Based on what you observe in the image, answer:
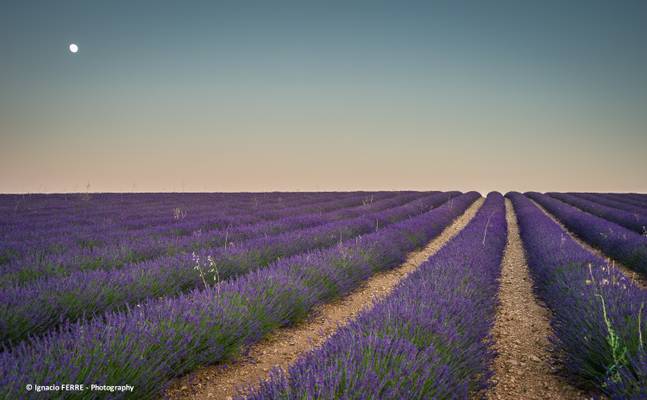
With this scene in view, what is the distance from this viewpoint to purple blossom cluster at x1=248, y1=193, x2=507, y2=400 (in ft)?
5.70

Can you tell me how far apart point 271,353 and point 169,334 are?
1.07 metres

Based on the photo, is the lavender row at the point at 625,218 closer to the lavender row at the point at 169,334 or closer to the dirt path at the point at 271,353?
the dirt path at the point at 271,353

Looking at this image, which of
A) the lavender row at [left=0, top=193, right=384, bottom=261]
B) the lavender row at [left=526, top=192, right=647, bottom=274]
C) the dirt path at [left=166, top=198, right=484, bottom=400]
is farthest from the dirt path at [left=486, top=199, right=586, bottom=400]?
the lavender row at [left=0, top=193, right=384, bottom=261]

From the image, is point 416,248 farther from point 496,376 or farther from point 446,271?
point 496,376

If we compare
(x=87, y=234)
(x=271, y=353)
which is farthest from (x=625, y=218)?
(x=87, y=234)

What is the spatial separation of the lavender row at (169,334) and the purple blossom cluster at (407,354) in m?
0.75

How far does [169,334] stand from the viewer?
2609 mm

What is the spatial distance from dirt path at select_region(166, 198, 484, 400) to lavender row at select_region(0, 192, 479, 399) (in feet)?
0.36

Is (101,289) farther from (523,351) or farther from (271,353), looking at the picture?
(523,351)

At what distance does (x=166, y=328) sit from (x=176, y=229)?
6.58 meters

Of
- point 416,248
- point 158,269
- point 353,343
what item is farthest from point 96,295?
point 416,248

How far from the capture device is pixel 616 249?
7.80 m

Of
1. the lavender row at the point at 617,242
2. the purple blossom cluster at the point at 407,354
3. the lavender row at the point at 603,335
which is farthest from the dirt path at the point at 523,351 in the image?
the lavender row at the point at 617,242

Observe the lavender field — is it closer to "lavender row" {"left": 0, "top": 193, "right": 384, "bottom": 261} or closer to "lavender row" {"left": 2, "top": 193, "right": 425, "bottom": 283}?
"lavender row" {"left": 2, "top": 193, "right": 425, "bottom": 283}
